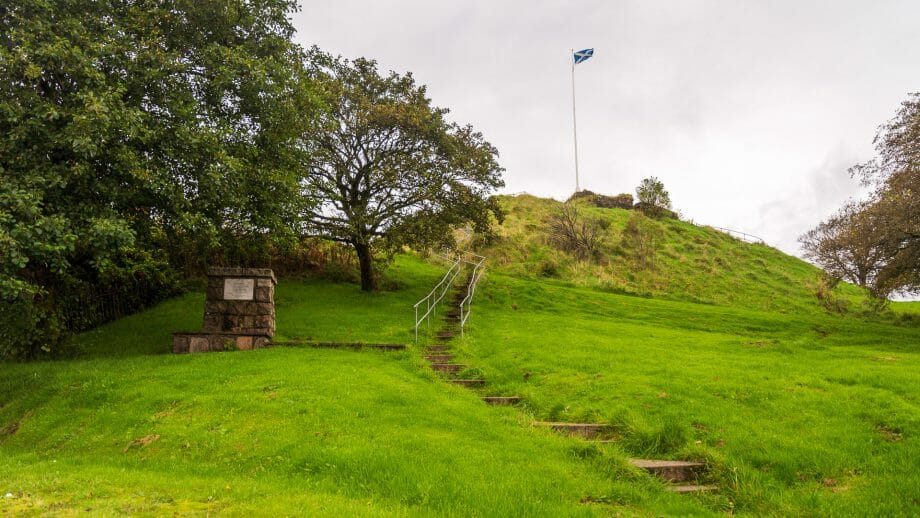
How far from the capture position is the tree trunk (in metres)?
24.4

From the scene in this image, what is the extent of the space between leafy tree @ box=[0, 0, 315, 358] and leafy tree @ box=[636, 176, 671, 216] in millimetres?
46603

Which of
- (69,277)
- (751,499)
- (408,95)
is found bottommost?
(751,499)

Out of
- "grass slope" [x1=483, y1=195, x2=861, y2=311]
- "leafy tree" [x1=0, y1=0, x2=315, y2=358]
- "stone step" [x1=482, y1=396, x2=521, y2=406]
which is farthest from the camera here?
"grass slope" [x1=483, y1=195, x2=861, y2=311]

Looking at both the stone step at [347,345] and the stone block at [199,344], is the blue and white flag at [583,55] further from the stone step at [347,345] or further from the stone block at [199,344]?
the stone block at [199,344]

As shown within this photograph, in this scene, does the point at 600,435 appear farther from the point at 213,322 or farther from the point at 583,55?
the point at 583,55

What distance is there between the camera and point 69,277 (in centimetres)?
1378

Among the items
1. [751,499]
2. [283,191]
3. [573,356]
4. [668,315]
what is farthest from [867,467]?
[668,315]

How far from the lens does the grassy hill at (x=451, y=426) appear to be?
6.71 metres

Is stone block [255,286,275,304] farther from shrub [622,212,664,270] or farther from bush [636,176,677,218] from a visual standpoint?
bush [636,176,677,218]

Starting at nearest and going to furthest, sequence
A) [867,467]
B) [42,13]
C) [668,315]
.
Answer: [867,467]
[42,13]
[668,315]

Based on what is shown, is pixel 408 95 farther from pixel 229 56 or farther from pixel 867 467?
pixel 867 467

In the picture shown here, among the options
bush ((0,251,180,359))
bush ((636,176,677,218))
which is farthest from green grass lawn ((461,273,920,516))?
bush ((636,176,677,218))

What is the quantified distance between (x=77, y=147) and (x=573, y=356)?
13036 millimetres

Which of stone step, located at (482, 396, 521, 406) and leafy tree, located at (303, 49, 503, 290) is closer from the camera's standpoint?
stone step, located at (482, 396, 521, 406)
